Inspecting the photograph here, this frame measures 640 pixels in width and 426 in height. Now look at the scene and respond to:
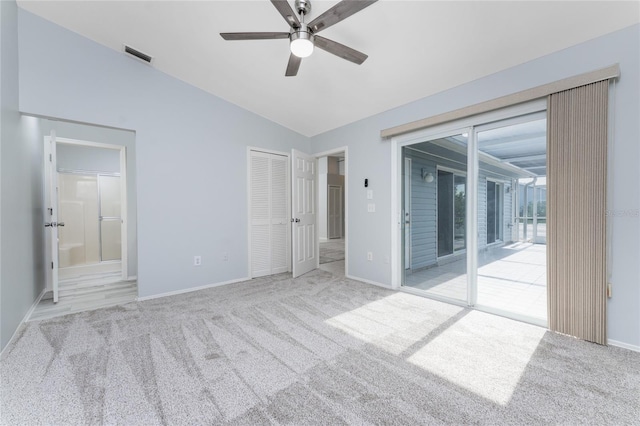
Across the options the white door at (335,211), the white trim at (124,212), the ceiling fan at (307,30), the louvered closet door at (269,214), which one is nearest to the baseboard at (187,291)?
the louvered closet door at (269,214)

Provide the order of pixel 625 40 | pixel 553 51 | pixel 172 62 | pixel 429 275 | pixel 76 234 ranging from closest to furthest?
pixel 625 40 → pixel 553 51 → pixel 172 62 → pixel 429 275 → pixel 76 234

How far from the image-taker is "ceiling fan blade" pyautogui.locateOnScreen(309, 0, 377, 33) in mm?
1746

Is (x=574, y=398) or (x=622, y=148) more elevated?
(x=622, y=148)

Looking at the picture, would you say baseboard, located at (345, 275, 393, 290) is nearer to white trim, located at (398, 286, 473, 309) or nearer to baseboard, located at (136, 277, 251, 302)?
white trim, located at (398, 286, 473, 309)

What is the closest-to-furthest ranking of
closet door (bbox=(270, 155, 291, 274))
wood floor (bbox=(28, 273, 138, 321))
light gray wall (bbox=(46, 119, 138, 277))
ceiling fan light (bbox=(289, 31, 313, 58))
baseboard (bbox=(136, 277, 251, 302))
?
ceiling fan light (bbox=(289, 31, 313, 58)) → wood floor (bbox=(28, 273, 138, 321)) → baseboard (bbox=(136, 277, 251, 302)) → light gray wall (bbox=(46, 119, 138, 277)) → closet door (bbox=(270, 155, 291, 274))

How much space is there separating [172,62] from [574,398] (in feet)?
16.0

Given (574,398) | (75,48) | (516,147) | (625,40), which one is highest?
(75,48)

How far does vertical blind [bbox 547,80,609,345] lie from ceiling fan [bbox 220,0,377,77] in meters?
1.89

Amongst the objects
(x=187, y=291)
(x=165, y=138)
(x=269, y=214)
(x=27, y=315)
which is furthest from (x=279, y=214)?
(x=27, y=315)

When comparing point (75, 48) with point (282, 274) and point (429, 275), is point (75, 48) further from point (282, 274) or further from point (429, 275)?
point (429, 275)

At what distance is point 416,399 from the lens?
1609 millimetres

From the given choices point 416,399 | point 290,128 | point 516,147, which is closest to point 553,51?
point 516,147

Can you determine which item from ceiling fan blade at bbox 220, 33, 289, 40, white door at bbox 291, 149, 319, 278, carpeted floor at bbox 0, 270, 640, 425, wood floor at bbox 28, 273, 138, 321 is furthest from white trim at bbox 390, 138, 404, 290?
wood floor at bbox 28, 273, 138, 321

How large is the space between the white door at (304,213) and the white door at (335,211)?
507 cm
